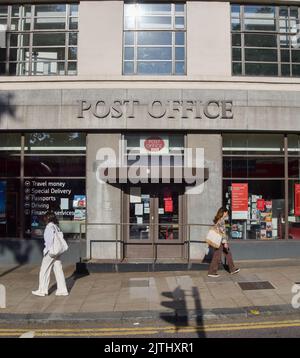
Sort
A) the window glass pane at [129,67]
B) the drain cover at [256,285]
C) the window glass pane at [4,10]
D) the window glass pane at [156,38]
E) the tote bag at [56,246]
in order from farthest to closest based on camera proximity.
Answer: the window glass pane at [4,10] → the window glass pane at [156,38] → the window glass pane at [129,67] → the drain cover at [256,285] → the tote bag at [56,246]

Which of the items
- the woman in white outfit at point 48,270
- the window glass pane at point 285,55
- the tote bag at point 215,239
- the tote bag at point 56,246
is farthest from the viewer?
the window glass pane at point 285,55

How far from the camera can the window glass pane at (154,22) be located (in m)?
13.1

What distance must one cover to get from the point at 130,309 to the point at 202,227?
5.05 meters

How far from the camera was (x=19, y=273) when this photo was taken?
11.5m

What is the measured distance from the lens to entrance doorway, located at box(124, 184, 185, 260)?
12693 mm

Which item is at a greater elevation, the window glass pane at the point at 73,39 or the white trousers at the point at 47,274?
the window glass pane at the point at 73,39

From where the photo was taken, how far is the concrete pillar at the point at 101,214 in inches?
495

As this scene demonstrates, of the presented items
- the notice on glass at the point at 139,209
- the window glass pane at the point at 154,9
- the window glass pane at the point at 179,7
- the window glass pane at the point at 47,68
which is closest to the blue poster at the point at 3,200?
the window glass pane at the point at 47,68

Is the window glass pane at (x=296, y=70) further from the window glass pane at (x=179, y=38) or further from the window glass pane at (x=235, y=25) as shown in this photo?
the window glass pane at (x=179, y=38)

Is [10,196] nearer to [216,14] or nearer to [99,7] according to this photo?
[99,7]

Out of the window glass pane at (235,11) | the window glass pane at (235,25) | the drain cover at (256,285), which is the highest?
the window glass pane at (235,11)

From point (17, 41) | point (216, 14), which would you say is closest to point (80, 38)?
point (17, 41)

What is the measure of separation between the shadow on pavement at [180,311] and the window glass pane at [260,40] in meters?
7.66

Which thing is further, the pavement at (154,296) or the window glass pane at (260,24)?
the window glass pane at (260,24)
